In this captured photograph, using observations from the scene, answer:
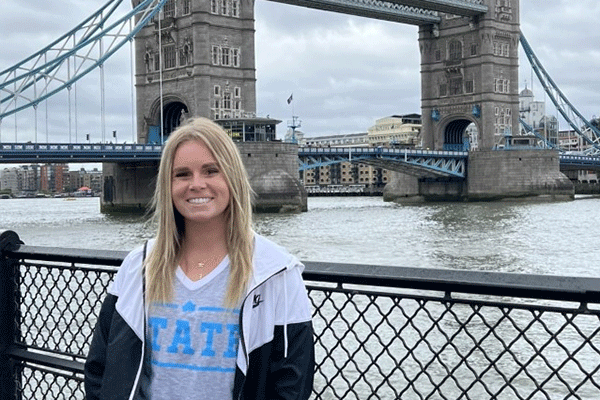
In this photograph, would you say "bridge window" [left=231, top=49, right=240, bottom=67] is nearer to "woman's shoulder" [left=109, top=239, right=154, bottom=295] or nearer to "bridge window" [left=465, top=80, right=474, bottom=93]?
"bridge window" [left=465, top=80, right=474, bottom=93]

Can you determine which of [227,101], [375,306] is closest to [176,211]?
[375,306]

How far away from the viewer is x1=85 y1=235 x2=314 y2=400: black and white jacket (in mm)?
1953

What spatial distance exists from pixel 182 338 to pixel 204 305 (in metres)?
0.09

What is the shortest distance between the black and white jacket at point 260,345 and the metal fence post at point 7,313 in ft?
4.18

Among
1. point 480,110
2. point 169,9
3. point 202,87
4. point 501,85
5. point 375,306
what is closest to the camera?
point 375,306

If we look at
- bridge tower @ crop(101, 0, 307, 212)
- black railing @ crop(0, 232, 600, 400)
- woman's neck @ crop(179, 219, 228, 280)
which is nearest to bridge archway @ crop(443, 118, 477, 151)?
bridge tower @ crop(101, 0, 307, 212)

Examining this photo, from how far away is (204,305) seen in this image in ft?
6.48

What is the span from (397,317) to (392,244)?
9867 mm

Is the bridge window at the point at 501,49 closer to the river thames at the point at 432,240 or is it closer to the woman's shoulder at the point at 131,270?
the river thames at the point at 432,240

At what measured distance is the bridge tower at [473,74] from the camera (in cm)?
5078

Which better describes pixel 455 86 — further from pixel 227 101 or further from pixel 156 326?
pixel 156 326

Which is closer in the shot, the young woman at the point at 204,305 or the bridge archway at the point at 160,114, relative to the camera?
the young woman at the point at 204,305

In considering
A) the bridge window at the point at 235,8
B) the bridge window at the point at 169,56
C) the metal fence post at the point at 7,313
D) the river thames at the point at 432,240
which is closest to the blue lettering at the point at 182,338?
the metal fence post at the point at 7,313

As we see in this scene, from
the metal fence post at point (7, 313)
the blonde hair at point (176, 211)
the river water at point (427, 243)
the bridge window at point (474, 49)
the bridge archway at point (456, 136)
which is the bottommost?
the river water at point (427, 243)
